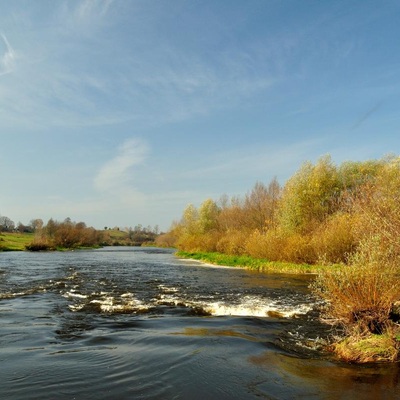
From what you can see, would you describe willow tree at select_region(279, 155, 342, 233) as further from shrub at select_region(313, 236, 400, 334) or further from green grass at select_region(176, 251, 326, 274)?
shrub at select_region(313, 236, 400, 334)

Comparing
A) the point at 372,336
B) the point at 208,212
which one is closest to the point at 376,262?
the point at 372,336

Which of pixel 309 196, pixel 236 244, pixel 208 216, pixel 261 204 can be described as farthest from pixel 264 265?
pixel 208 216

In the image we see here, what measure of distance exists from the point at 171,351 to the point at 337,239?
26598mm

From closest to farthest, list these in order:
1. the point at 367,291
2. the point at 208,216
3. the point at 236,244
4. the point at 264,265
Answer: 1. the point at 367,291
2. the point at 264,265
3. the point at 236,244
4. the point at 208,216

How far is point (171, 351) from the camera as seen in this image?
10.5m

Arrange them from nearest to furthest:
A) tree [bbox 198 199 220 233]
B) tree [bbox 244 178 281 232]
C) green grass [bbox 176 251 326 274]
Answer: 1. green grass [bbox 176 251 326 274]
2. tree [bbox 244 178 281 232]
3. tree [bbox 198 199 220 233]

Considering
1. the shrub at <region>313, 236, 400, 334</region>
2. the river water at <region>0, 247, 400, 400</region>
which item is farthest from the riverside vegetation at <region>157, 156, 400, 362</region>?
the river water at <region>0, 247, 400, 400</region>

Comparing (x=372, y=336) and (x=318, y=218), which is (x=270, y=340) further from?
(x=318, y=218)

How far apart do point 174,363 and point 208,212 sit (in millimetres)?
75092

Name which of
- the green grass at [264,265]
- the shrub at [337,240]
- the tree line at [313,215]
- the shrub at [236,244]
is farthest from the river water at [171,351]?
the shrub at [236,244]

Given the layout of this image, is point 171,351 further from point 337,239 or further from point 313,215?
point 313,215

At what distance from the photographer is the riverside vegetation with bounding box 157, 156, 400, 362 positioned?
10656 millimetres

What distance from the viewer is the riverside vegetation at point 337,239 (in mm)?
10656

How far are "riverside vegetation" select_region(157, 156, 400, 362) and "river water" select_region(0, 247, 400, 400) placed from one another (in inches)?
55.2
